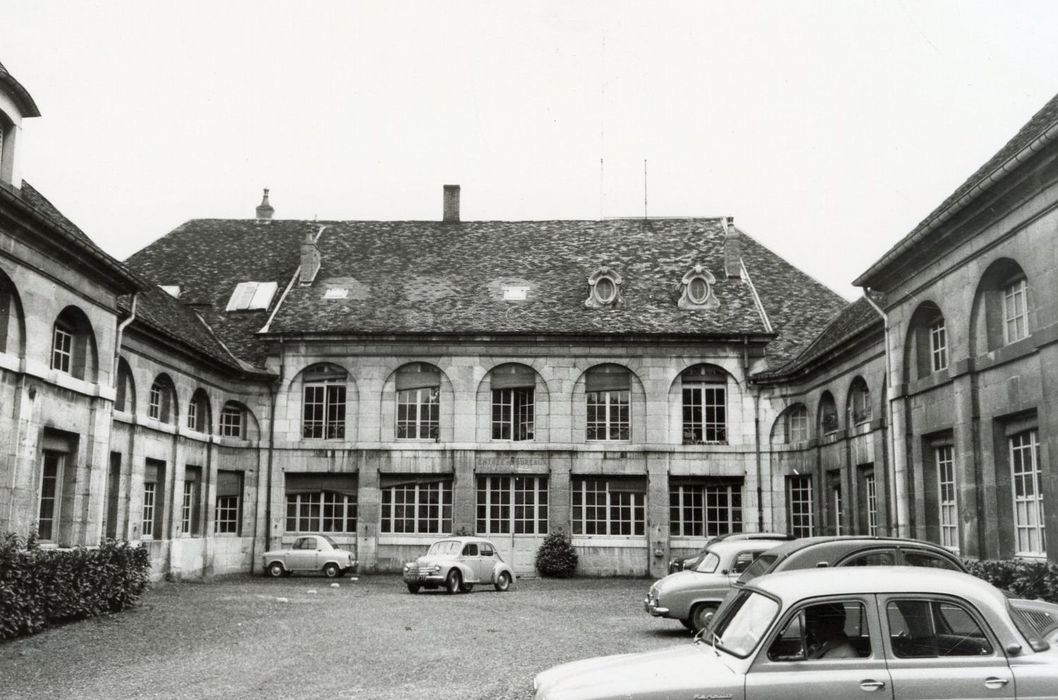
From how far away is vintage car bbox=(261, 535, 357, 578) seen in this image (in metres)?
28.6

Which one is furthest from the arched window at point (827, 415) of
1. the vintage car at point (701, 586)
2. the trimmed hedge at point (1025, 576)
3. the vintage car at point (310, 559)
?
the vintage car at point (310, 559)

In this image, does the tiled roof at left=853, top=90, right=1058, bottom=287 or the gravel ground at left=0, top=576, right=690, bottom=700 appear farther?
the tiled roof at left=853, top=90, right=1058, bottom=287

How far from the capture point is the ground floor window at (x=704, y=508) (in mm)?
30484

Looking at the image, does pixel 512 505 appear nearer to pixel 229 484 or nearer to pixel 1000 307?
pixel 229 484

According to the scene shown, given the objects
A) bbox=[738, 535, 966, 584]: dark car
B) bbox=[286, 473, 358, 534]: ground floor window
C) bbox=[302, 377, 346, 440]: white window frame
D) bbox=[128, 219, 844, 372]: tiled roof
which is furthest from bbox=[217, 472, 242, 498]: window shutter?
bbox=[738, 535, 966, 584]: dark car

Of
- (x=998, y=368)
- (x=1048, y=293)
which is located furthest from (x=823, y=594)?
(x=998, y=368)

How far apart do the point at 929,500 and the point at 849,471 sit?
233 inches

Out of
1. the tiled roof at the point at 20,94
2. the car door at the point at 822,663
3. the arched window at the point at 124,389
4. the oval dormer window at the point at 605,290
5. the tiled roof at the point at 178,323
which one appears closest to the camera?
the car door at the point at 822,663

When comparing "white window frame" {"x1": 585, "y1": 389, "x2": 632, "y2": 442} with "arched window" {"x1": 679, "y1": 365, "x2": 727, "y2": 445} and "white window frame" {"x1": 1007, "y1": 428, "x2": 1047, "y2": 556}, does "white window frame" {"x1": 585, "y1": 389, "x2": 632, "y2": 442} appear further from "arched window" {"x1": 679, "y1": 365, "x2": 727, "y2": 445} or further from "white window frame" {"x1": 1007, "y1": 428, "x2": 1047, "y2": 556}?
"white window frame" {"x1": 1007, "y1": 428, "x2": 1047, "y2": 556}

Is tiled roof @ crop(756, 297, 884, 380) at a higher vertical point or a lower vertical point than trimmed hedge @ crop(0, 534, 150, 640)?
higher

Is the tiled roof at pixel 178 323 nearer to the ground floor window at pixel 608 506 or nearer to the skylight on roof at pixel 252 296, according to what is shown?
the skylight on roof at pixel 252 296

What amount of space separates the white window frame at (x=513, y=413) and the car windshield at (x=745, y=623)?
23.8 m

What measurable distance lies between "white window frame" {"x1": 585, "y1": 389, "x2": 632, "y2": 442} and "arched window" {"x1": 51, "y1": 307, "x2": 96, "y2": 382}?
15377 mm

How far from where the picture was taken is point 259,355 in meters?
31.4
